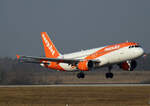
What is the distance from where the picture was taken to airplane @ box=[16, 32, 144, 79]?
54.2m

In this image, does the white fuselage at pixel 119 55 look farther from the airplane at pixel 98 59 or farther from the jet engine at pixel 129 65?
the jet engine at pixel 129 65

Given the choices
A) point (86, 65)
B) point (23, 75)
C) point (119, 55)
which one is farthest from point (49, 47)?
point (119, 55)

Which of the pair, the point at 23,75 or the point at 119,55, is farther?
the point at 23,75

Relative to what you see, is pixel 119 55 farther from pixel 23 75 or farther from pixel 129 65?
pixel 23 75

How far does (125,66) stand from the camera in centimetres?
5828

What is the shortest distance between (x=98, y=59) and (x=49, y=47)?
13.8 metres

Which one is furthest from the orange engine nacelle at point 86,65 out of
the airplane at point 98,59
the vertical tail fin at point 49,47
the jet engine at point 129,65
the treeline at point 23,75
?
the vertical tail fin at point 49,47

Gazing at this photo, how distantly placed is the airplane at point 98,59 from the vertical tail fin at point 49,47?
0.31m

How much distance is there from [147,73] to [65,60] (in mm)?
14210

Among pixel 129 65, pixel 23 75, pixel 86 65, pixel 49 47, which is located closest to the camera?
pixel 86 65

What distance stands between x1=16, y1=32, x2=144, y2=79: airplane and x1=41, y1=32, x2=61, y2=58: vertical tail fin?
12.1 inches

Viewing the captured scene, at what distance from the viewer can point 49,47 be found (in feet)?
224

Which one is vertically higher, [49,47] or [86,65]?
[49,47]

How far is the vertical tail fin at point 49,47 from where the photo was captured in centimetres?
6700
